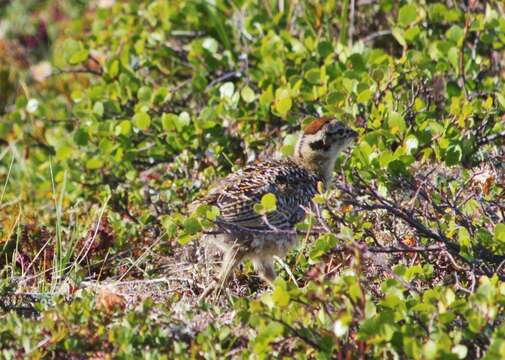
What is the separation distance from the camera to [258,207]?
456cm

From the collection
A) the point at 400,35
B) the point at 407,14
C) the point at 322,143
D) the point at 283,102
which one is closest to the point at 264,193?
the point at 322,143

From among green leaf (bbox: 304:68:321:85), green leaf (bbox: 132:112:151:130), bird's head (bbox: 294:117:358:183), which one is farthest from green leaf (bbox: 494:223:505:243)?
green leaf (bbox: 132:112:151:130)

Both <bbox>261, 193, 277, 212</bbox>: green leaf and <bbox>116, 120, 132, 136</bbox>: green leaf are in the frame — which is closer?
<bbox>261, 193, 277, 212</bbox>: green leaf

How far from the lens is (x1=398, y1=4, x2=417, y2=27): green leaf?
661cm

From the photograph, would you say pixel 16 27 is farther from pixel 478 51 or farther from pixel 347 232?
pixel 347 232

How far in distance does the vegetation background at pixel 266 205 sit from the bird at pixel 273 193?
0.47 feet

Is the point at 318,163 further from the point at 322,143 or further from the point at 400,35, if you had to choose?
the point at 400,35

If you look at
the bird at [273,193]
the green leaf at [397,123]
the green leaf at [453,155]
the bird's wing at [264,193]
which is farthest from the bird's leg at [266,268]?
the green leaf at [453,155]

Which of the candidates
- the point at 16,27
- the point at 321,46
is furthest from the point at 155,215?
the point at 16,27

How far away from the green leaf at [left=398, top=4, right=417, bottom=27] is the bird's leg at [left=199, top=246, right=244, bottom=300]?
89.0 inches

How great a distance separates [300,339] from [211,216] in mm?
839

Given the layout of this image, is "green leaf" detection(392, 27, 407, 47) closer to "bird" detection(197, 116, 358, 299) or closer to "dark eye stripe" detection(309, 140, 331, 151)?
"bird" detection(197, 116, 358, 299)

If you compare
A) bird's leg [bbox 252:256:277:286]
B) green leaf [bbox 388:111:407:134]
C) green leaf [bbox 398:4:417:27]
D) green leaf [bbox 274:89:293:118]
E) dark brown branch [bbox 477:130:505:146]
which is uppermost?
green leaf [bbox 398:4:417:27]

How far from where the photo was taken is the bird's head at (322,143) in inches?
224
